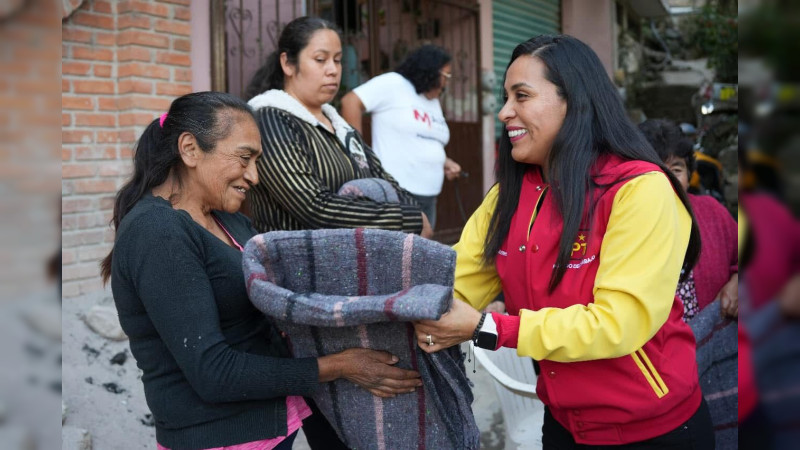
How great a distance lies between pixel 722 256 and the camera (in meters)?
2.58

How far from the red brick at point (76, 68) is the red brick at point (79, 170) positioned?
0.49 metres

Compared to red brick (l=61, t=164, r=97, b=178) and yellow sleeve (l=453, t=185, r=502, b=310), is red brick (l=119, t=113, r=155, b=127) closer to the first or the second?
red brick (l=61, t=164, r=97, b=178)

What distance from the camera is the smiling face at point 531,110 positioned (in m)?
1.70

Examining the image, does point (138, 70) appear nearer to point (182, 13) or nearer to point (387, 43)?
point (182, 13)

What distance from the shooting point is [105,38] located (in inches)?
157

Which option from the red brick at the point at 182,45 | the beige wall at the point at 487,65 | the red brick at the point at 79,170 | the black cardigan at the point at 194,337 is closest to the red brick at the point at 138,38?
the red brick at the point at 182,45

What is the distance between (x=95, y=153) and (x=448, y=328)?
307cm

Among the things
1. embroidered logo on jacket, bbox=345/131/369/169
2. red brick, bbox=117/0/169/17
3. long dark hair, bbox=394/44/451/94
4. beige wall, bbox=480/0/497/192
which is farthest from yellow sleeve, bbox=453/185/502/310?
beige wall, bbox=480/0/497/192

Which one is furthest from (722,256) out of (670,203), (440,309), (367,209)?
(440,309)

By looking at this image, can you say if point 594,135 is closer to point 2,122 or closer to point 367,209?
point 367,209

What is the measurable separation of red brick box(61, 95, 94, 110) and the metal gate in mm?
749

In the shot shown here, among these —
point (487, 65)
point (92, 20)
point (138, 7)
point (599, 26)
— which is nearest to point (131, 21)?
point (138, 7)

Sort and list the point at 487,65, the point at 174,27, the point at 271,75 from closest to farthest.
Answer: the point at 271,75 → the point at 174,27 → the point at 487,65

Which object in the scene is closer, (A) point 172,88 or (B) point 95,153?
(B) point 95,153
